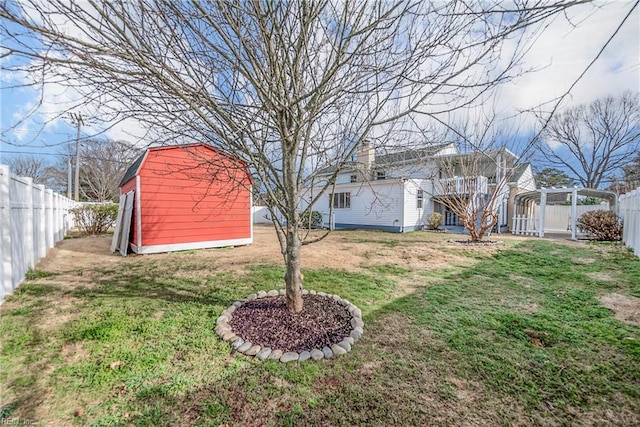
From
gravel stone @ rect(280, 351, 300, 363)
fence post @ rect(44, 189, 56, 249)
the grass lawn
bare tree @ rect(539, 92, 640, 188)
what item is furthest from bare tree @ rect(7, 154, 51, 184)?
bare tree @ rect(539, 92, 640, 188)

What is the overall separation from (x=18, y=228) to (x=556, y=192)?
1758cm

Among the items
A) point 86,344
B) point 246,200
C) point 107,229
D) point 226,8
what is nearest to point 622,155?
point 246,200

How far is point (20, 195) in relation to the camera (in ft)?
15.1

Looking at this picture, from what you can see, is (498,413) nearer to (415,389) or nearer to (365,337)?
(415,389)

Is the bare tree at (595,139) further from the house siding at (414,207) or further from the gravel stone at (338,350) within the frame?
the gravel stone at (338,350)

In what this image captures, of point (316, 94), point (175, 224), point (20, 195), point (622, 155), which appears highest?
point (622, 155)

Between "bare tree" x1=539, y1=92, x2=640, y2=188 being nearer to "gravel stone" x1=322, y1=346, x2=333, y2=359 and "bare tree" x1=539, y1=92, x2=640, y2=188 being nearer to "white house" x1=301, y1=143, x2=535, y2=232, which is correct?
"white house" x1=301, y1=143, x2=535, y2=232

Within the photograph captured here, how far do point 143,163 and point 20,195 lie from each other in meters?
2.89

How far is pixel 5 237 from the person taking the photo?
12.1 feet

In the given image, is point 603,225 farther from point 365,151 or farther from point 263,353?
point 263,353

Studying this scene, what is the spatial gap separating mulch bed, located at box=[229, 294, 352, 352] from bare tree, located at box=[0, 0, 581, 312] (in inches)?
23.2

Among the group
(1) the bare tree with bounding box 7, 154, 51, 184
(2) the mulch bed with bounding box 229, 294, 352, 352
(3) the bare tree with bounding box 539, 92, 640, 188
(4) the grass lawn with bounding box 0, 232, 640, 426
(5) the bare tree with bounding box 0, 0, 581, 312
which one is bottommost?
(4) the grass lawn with bounding box 0, 232, 640, 426

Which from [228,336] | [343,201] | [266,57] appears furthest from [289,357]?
[343,201]

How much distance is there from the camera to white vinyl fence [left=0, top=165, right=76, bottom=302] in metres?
3.72
